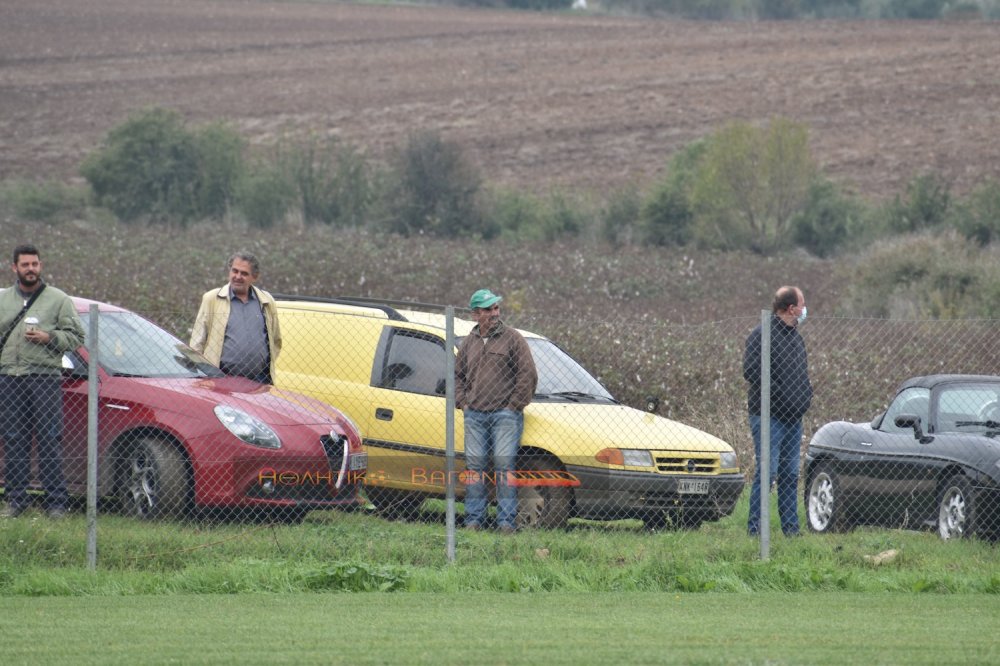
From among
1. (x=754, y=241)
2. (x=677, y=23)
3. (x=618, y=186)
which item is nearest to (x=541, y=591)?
(x=754, y=241)

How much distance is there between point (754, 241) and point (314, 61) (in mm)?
39339

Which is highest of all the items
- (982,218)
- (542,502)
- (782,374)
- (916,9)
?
(916,9)

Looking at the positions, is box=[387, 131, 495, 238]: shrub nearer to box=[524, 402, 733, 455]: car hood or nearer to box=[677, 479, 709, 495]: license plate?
box=[524, 402, 733, 455]: car hood

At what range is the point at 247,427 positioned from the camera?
10.8 metres

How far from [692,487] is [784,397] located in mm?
976

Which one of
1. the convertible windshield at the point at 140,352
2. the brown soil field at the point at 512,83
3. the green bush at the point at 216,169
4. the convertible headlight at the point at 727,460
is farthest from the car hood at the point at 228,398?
the brown soil field at the point at 512,83

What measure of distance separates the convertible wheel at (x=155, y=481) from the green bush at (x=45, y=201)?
3821cm

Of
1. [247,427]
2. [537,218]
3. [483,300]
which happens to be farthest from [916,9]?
[247,427]

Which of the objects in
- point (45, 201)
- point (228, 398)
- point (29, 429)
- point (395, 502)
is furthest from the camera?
point (45, 201)

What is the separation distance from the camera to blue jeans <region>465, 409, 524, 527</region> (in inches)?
442

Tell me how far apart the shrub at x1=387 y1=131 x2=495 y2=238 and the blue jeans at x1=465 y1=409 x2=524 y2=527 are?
124 feet

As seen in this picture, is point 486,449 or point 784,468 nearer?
point 486,449

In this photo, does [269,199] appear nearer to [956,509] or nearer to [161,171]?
[161,171]

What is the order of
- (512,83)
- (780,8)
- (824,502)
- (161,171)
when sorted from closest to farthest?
(824,502)
(161,171)
(512,83)
(780,8)
